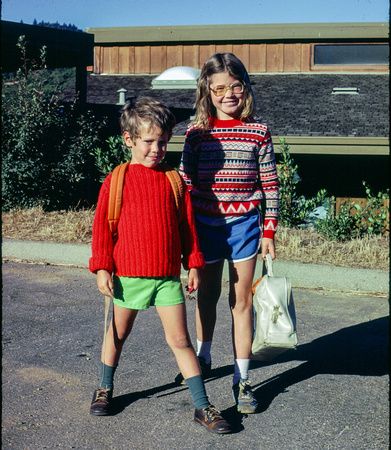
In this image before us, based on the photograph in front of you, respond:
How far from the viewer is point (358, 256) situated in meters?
7.44

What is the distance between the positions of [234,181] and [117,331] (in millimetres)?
1090

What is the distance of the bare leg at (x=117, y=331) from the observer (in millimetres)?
3318

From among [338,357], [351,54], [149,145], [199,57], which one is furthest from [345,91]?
[149,145]

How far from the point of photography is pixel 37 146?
10211 millimetres

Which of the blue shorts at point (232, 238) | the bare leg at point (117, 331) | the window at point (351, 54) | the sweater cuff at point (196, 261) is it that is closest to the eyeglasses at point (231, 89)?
the blue shorts at point (232, 238)

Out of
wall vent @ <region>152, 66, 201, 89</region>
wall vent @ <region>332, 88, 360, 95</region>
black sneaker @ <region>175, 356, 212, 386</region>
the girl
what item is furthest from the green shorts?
wall vent @ <region>152, 66, 201, 89</region>

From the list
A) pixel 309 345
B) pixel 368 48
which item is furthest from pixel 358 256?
pixel 368 48

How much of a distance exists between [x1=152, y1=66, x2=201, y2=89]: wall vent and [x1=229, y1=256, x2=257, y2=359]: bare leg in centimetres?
1177

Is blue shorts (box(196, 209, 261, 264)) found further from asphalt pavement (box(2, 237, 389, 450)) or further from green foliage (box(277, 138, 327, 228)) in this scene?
green foliage (box(277, 138, 327, 228))

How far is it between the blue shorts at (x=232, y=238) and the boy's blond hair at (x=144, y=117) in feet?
2.28

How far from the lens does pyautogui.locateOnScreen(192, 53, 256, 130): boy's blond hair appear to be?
345 centimetres

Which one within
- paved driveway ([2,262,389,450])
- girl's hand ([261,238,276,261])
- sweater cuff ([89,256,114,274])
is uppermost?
girl's hand ([261,238,276,261])

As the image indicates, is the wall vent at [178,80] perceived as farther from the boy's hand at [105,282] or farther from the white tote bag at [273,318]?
the boy's hand at [105,282]

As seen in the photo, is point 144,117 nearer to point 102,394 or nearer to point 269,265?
point 269,265
